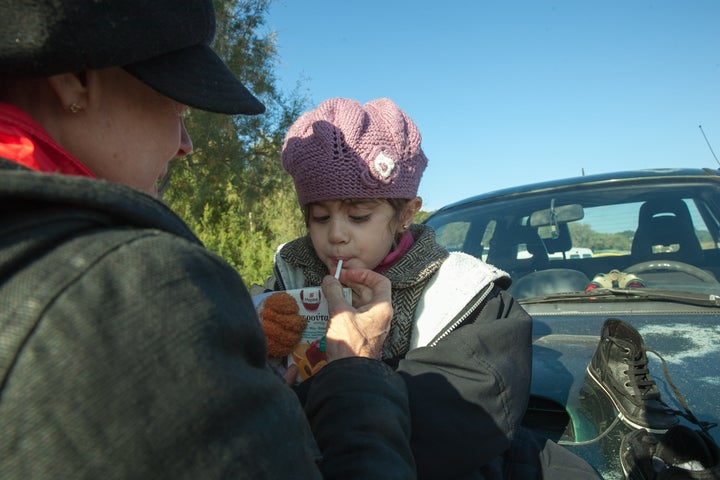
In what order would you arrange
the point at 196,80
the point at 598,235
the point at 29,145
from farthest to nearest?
the point at 598,235
the point at 196,80
the point at 29,145

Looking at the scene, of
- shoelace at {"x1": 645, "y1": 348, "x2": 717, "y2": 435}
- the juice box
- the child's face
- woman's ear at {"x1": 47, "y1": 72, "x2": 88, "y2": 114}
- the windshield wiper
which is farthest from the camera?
the windshield wiper

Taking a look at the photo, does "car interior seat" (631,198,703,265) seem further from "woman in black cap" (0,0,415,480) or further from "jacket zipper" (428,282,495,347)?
"woman in black cap" (0,0,415,480)

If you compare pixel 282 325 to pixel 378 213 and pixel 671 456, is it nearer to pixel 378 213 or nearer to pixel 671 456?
pixel 378 213

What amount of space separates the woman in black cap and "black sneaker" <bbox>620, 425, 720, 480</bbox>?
0.88 meters

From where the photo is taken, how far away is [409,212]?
213 centimetres

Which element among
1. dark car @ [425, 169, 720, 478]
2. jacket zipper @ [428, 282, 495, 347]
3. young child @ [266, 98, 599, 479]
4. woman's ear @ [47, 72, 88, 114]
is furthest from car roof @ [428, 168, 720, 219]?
woman's ear @ [47, 72, 88, 114]

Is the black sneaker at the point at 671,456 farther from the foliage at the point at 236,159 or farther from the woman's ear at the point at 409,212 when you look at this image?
the foliage at the point at 236,159

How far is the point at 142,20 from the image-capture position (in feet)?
2.62

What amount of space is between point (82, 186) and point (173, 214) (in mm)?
133

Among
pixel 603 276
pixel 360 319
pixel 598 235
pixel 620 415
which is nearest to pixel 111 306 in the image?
pixel 360 319

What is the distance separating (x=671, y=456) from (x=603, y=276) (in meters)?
1.49

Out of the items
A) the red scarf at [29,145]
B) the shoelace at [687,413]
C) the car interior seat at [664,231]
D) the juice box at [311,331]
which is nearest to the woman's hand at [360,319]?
the juice box at [311,331]

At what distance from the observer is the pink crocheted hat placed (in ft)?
6.09

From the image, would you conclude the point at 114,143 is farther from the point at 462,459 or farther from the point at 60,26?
the point at 462,459
